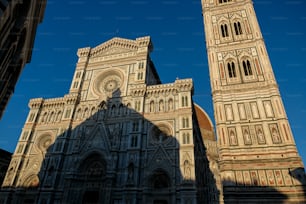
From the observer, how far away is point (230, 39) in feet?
87.2

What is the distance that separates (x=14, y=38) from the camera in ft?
27.4

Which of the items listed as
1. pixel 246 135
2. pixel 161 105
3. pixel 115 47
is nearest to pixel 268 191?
pixel 246 135

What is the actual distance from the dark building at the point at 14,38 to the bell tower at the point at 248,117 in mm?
17297

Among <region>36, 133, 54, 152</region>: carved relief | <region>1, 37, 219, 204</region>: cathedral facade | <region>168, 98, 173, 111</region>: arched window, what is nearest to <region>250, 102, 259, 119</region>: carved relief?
<region>1, 37, 219, 204</region>: cathedral facade

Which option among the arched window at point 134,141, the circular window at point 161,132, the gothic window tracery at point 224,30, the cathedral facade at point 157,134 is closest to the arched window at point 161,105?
the cathedral facade at point 157,134

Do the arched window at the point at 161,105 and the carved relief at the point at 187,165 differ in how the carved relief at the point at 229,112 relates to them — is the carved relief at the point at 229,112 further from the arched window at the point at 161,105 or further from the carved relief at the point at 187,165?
the arched window at the point at 161,105

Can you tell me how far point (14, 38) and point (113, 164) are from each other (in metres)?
16.7

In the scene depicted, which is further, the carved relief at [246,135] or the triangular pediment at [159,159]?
the triangular pediment at [159,159]

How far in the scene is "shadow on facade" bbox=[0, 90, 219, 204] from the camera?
20.2 meters

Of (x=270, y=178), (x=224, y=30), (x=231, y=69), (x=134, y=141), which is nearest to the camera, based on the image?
(x=270, y=178)

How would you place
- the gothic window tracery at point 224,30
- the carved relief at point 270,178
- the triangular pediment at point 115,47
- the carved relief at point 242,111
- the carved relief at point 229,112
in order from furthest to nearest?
the triangular pediment at point 115,47
the gothic window tracery at point 224,30
the carved relief at point 229,112
the carved relief at point 242,111
the carved relief at point 270,178

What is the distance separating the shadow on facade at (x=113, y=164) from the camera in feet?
66.2

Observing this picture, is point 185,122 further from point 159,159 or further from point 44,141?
point 44,141

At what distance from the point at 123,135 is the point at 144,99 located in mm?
5078
